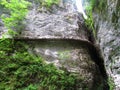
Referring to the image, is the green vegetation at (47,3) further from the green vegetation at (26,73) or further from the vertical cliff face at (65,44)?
the green vegetation at (26,73)

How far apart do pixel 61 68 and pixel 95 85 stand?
1244 millimetres

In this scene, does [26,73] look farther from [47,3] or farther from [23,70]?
[47,3]

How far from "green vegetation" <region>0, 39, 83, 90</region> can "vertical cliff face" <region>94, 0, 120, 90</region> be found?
1106 mm

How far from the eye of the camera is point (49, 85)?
4.35 meters

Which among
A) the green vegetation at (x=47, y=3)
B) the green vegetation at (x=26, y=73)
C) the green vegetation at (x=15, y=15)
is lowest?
the green vegetation at (x=26, y=73)

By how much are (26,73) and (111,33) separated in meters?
2.41

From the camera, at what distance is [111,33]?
13.4 feet

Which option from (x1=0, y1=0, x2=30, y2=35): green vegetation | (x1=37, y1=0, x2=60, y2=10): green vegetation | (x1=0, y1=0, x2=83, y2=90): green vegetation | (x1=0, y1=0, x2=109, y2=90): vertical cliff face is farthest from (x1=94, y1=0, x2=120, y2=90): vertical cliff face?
(x1=0, y1=0, x2=30, y2=35): green vegetation

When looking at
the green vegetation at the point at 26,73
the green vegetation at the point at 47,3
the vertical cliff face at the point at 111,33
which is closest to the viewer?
the vertical cliff face at the point at 111,33

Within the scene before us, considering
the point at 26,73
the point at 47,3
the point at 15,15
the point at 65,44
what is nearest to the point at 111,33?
the point at 65,44

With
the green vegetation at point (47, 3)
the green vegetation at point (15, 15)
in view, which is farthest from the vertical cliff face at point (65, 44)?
the green vegetation at point (15, 15)

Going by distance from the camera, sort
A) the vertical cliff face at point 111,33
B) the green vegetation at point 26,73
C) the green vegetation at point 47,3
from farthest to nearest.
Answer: the green vegetation at point 47,3 → the green vegetation at point 26,73 → the vertical cliff face at point 111,33

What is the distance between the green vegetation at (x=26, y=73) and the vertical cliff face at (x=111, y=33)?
111cm

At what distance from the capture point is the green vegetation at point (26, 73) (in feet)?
13.9
